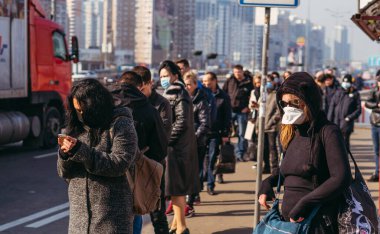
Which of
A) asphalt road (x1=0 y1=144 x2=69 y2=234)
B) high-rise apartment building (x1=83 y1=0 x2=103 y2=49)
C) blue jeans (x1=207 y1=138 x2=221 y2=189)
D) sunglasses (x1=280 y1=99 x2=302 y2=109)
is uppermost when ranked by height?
high-rise apartment building (x1=83 y1=0 x2=103 y2=49)

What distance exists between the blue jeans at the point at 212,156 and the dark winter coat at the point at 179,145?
2457mm

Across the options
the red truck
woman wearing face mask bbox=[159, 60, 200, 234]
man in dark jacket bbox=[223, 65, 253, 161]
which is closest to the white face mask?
woman wearing face mask bbox=[159, 60, 200, 234]

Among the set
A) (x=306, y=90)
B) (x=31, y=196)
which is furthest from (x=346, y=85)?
(x=306, y=90)

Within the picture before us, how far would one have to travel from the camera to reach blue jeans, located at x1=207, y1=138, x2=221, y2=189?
9.59 metres

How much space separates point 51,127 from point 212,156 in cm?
698

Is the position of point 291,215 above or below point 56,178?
above

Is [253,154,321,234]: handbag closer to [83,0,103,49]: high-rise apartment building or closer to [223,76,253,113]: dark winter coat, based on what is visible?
[223,76,253,113]: dark winter coat

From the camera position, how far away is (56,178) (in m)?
11.2

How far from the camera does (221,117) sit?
32.6 feet

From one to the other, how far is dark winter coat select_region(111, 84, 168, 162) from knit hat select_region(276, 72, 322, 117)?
69.0 inches

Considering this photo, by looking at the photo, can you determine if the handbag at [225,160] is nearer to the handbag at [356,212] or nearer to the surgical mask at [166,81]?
the surgical mask at [166,81]

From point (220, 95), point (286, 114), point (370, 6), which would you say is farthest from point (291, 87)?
point (220, 95)

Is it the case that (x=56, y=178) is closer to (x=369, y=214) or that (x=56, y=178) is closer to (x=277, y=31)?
A: (x=369, y=214)

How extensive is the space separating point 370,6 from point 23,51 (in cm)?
986
